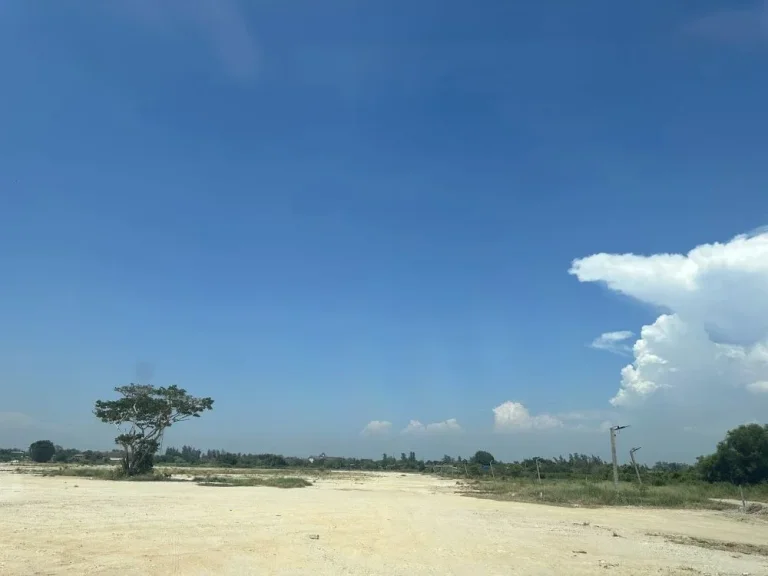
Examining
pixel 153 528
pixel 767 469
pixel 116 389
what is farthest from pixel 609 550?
pixel 116 389

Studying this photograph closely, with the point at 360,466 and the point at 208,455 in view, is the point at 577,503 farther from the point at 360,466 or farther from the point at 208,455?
the point at 208,455

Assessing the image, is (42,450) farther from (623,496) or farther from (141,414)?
(623,496)

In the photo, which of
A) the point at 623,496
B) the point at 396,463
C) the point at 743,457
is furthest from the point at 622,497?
the point at 396,463

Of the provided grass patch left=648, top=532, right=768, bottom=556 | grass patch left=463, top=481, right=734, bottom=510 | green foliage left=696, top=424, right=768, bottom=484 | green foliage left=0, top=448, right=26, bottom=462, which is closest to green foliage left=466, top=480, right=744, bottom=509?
grass patch left=463, top=481, right=734, bottom=510

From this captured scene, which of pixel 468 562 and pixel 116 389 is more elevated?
pixel 116 389

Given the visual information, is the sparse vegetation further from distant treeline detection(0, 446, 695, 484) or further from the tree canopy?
the tree canopy

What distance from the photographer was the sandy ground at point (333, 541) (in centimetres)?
1159

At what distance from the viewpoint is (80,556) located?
37.7 feet

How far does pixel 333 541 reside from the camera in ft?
50.2

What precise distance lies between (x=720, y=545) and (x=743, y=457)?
31097 millimetres

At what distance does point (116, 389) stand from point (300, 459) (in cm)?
11496

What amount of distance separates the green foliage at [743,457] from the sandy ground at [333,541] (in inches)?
825

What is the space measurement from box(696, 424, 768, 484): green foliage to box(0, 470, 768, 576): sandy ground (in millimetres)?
20943

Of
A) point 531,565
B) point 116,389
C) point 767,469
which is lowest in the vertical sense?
point 531,565
